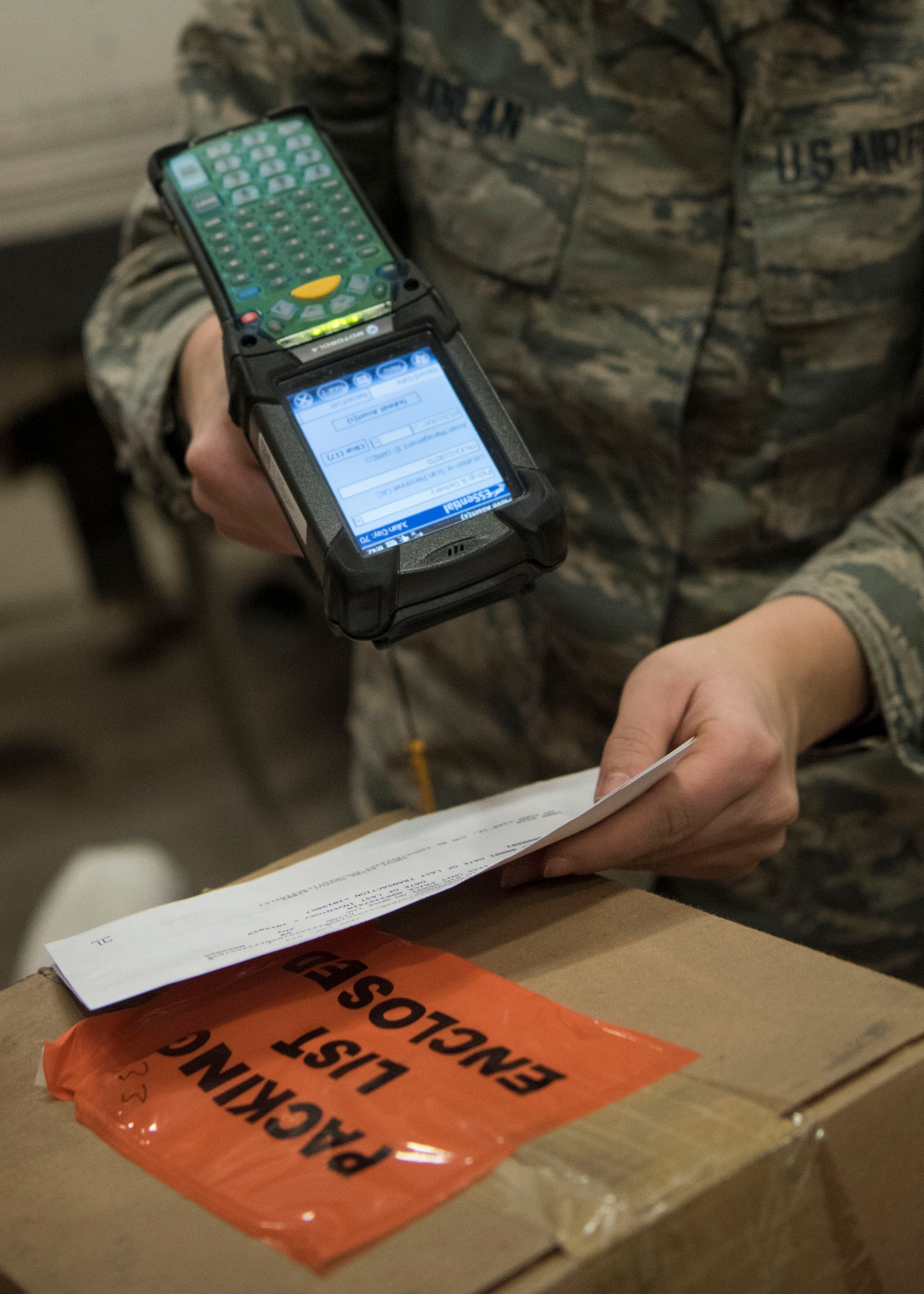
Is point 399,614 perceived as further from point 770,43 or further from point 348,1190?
point 770,43

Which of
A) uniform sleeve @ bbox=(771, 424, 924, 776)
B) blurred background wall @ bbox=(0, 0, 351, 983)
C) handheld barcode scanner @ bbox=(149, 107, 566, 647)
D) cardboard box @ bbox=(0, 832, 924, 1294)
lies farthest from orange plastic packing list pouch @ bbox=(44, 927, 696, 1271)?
blurred background wall @ bbox=(0, 0, 351, 983)

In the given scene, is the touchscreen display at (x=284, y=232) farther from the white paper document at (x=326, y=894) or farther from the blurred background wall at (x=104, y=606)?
the blurred background wall at (x=104, y=606)

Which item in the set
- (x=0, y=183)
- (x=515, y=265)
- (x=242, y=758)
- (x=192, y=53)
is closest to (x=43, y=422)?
(x=0, y=183)

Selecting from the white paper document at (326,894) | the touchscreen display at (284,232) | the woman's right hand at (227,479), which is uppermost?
the touchscreen display at (284,232)

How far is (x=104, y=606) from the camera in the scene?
1.85 meters

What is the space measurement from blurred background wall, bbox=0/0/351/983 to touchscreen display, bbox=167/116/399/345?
958 millimetres

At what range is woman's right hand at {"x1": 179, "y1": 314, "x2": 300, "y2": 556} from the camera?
481mm

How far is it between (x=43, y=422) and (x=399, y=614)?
1.39 meters

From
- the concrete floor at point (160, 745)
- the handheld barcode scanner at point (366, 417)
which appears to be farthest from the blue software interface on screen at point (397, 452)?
the concrete floor at point (160, 745)

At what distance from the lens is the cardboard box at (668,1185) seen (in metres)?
0.26

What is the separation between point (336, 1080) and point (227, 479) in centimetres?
27

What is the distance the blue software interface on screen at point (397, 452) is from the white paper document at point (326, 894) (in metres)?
0.12

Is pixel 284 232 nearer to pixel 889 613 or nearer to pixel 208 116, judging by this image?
pixel 208 116

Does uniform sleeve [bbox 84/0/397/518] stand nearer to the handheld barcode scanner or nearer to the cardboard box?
the handheld barcode scanner
